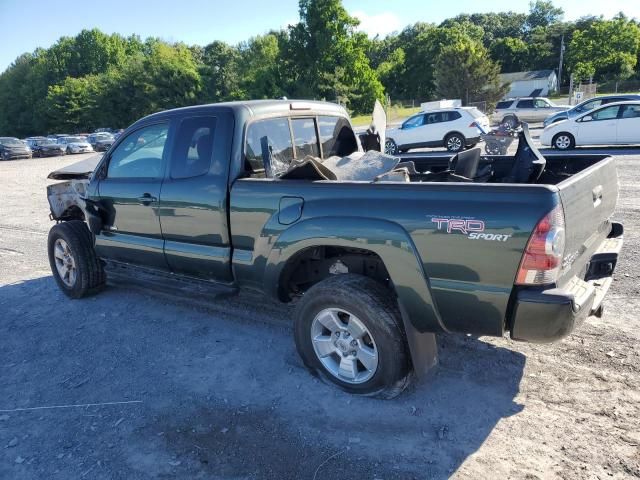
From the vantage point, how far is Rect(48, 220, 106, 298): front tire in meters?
5.29

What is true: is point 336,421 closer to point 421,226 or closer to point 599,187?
point 421,226

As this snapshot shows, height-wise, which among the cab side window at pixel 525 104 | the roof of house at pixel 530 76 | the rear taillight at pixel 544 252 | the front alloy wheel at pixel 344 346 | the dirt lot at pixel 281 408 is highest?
the roof of house at pixel 530 76

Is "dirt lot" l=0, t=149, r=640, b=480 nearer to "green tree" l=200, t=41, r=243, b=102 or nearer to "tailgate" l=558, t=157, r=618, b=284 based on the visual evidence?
"tailgate" l=558, t=157, r=618, b=284

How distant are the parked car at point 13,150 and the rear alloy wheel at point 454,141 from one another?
100ft

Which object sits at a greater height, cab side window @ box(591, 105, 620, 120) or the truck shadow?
cab side window @ box(591, 105, 620, 120)

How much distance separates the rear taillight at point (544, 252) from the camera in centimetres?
248

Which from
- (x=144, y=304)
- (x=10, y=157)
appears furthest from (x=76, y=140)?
(x=144, y=304)

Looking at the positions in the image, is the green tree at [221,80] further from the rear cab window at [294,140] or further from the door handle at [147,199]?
the door handle at [147,199]

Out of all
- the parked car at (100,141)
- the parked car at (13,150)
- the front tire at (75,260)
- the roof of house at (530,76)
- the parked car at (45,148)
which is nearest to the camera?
the front tire at (75,260)

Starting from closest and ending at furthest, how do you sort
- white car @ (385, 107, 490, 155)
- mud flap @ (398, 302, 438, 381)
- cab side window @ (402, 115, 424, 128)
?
mud flap @ (398, 302, 438, 381) → white car @ (385, 107, 490, 155) → cab side window @ (402, 115, 424, 128)

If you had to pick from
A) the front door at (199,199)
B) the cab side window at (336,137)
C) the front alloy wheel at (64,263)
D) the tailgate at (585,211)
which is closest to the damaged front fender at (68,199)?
the front alloy wheel at (64,263)

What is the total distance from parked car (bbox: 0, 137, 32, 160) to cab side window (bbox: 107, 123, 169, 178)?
35.7m

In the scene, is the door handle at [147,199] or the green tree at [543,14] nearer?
the door handle at [147,199]

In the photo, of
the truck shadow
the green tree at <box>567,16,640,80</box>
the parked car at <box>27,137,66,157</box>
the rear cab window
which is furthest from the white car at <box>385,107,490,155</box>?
the green tree at <box>567,16,640,80</box>
